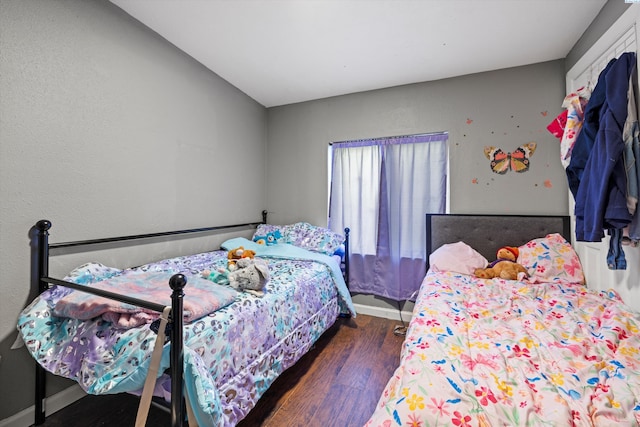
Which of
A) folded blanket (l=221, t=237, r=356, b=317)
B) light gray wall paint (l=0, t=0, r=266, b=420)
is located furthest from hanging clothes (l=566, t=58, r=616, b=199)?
light gray wall paint (l=0, t=0, r=266, b=420)

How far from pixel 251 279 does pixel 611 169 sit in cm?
195

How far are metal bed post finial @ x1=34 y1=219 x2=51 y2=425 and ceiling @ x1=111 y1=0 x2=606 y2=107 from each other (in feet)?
4.90

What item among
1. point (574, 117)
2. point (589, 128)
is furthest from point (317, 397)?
point (574, 117)

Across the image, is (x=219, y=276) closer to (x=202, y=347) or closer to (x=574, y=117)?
(x=202, y=347)

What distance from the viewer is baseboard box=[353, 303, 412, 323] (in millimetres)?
2834

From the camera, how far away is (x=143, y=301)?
39.4 inches

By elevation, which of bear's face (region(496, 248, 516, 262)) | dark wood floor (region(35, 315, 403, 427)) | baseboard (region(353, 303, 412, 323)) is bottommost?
dark wood floor (region(35, 315, 403, 427))

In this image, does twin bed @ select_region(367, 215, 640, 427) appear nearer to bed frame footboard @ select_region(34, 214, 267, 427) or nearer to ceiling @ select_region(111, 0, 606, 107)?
bed frame footboard @ select_region(34, 214, 267, 427)

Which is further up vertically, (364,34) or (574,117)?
(364,34)

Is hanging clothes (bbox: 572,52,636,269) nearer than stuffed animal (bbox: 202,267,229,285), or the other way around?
hanging clothes (bbox: 572,52,636,269)

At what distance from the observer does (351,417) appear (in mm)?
1515

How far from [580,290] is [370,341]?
5.07 feet

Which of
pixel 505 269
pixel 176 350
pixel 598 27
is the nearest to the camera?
pixel 176 350

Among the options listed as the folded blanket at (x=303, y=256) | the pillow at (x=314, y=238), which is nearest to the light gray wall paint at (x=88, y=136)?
the folded blanket at (x=303, y=256)
